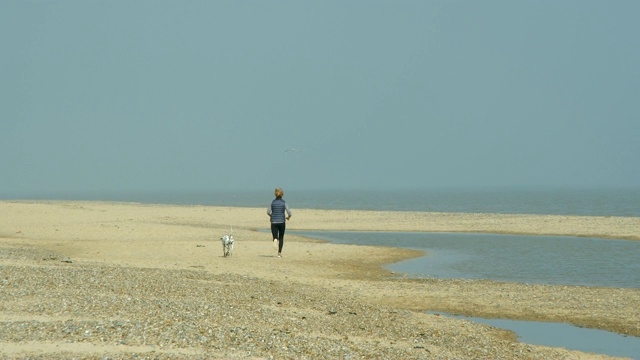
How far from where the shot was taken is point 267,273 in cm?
2372

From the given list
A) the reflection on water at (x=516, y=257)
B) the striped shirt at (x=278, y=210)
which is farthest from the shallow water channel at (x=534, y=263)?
the striped shirt at (x=278, y=210)

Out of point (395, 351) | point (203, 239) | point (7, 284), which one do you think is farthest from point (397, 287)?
point (203, 239)

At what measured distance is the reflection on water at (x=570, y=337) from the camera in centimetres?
1531

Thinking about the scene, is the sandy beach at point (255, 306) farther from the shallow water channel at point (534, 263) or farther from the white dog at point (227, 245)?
A: the shallow water channel at point (534, 263)

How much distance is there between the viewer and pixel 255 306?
16.1 meters

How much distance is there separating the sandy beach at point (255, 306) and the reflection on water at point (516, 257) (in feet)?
7.57

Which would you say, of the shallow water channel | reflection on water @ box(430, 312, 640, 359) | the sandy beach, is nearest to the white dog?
the sandy beach

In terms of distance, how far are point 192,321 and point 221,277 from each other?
7.39 m

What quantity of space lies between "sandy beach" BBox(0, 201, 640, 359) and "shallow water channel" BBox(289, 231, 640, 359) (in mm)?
874

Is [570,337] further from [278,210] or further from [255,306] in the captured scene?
[278,210]

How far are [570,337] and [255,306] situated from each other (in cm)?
663

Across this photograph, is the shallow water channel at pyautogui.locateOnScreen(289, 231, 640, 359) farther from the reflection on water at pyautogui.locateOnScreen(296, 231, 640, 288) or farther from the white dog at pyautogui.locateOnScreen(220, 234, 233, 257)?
the white dog at pyautogui.locateOnScreen(220, 234, 233, 257)

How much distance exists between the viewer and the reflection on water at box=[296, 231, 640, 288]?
26.6 meters

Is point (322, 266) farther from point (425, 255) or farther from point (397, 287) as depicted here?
point (425, 255)
